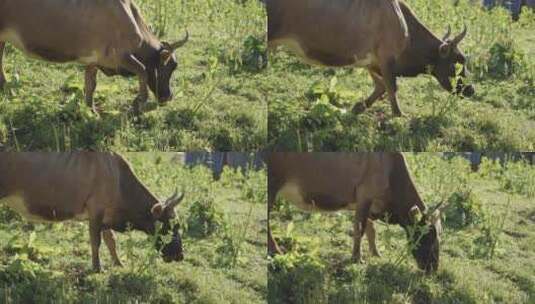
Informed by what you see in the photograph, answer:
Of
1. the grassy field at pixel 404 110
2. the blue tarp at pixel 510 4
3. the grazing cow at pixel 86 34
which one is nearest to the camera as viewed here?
the grazing cow at pixel 86 34

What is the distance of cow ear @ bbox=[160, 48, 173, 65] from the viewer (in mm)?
5605

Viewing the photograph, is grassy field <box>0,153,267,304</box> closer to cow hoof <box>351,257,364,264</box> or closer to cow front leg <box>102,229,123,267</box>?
cow front leg <box>102,229,123,267</box>

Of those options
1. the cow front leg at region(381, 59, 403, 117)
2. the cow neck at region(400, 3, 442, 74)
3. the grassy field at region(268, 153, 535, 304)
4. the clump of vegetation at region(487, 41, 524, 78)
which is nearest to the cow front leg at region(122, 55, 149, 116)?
the grassy field at region(268, 153, 535, 304)

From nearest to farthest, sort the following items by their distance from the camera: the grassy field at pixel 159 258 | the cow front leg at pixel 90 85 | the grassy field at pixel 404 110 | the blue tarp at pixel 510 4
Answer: the cow front leg at pixel 90 85 → the grassy field at pixel 159 258 → the grassy field at pixel 404 110 → the blue tarp at pixel 510 4

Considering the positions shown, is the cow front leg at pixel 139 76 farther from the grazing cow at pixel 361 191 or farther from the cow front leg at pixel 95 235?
the grazing cow at pixel 361 191

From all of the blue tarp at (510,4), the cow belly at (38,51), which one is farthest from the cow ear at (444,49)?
the cow belly at (38,51)

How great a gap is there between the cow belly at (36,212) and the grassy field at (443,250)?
4.06 ft

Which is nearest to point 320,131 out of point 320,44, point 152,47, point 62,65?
point 320,44

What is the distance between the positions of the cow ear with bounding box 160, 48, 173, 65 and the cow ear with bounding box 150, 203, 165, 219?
0.84 m

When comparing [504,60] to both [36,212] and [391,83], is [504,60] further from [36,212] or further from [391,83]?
[36,212]

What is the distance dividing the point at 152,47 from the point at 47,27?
59cm

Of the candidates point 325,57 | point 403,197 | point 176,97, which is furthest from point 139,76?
point 403,197

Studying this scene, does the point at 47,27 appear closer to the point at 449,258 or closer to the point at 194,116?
the point at 194,116

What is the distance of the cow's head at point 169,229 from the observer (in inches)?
230
